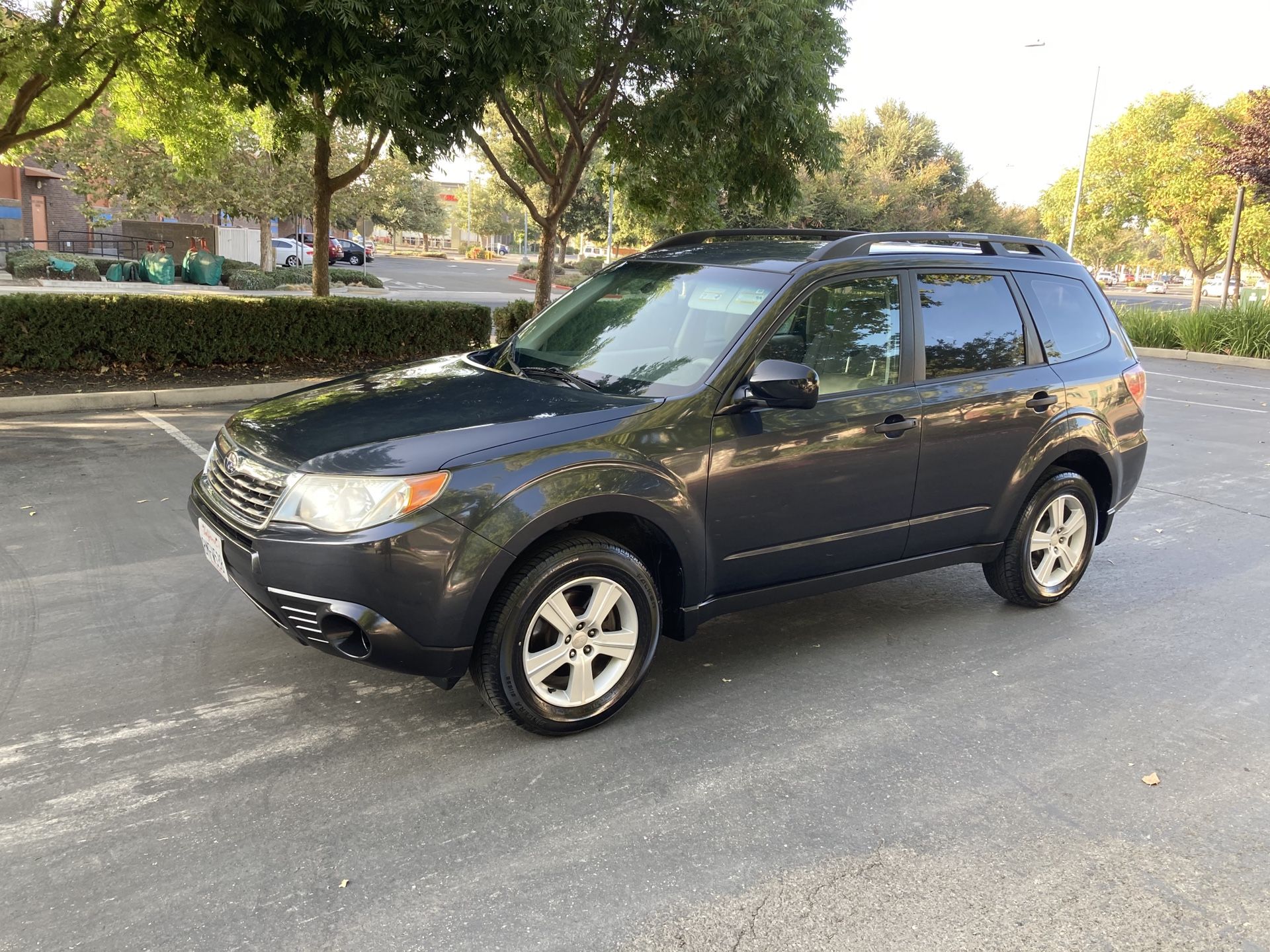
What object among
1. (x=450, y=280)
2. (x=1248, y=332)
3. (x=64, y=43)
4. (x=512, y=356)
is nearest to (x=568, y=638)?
(x=512, y=356)

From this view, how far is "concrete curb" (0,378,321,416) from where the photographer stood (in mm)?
9164

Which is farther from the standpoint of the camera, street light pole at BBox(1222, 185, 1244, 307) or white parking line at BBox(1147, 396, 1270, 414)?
street light pole at BBox(1222, 185, 1244, 307)

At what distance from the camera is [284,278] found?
29.8 meters

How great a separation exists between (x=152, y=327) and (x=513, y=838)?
964 centimetres

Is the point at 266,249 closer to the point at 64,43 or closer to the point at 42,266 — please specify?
the point at 42,266

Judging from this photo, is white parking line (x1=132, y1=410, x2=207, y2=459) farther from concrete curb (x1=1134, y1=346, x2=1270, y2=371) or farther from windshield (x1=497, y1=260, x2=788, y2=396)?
Answer: concrete curb (x1=1134, y1=346, x2=1270, y2=371)

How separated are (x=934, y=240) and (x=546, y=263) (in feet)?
33.2

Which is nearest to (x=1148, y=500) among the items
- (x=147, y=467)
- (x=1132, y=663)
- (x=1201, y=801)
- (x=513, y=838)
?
(x=1132, y=663)

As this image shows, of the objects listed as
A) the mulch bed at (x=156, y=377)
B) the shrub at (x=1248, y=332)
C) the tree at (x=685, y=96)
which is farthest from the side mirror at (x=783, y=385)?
the shrub at (x=1248, y=332)

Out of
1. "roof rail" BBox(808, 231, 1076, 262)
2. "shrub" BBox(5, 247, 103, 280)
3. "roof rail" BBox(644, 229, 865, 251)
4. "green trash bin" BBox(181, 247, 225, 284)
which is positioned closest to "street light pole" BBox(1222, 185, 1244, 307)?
"roof rail" BBox(808, 231, 1076, 262)

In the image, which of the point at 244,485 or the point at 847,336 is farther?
the point at 847,336

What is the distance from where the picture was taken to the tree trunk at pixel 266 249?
3206 cm

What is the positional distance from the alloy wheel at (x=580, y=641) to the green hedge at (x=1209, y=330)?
19499mm

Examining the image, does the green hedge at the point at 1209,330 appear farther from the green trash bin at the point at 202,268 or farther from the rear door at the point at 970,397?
the green trash bin at the point at 202,268
